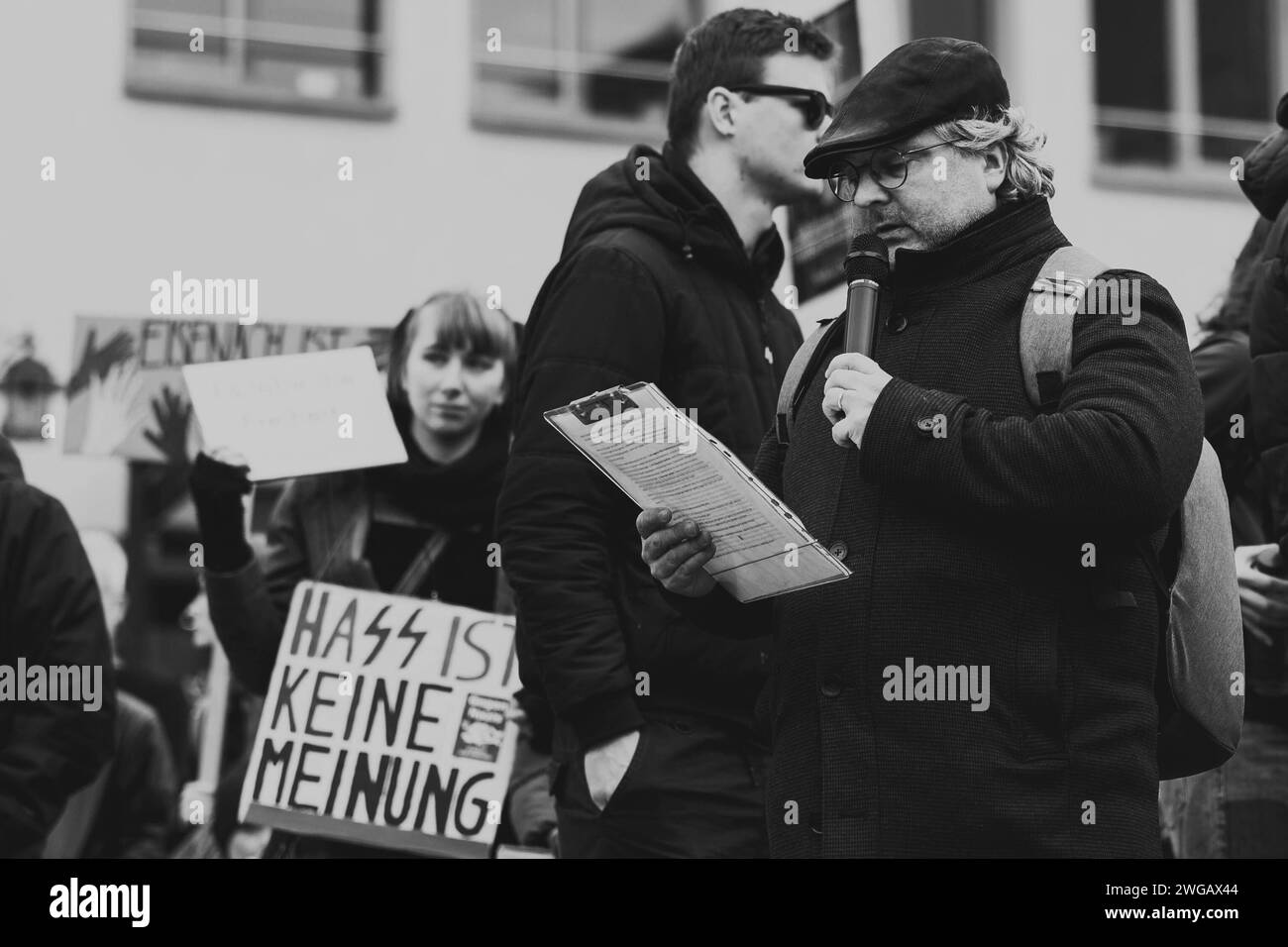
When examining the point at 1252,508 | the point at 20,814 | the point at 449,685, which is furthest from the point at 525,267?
the point at 1252,508

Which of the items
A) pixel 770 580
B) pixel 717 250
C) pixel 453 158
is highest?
pixel 453 158

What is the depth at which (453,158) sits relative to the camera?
9.62 m

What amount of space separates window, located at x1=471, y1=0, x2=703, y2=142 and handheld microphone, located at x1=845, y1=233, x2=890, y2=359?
6.34 metres

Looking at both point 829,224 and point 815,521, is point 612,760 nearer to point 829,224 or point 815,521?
point 815,521

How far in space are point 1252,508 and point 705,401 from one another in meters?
Result: 1.36

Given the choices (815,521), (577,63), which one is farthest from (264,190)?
(815,521)

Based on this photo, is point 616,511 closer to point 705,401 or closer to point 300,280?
point 705,401

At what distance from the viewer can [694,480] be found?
3402 mm

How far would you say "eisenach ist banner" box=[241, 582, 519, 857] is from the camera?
234 inches

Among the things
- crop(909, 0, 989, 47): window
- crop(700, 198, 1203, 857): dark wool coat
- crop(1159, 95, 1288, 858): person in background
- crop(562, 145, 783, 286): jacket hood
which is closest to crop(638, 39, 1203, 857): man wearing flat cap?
crop(700, 198, 1203, 857): dark wool coat

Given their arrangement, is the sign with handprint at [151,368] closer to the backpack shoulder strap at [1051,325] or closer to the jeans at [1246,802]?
the jeans at [1246,802]

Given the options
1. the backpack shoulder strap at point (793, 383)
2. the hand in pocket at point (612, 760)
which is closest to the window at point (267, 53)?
the hand in pocket at point (612, 760)

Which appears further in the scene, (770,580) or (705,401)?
(705,401)
